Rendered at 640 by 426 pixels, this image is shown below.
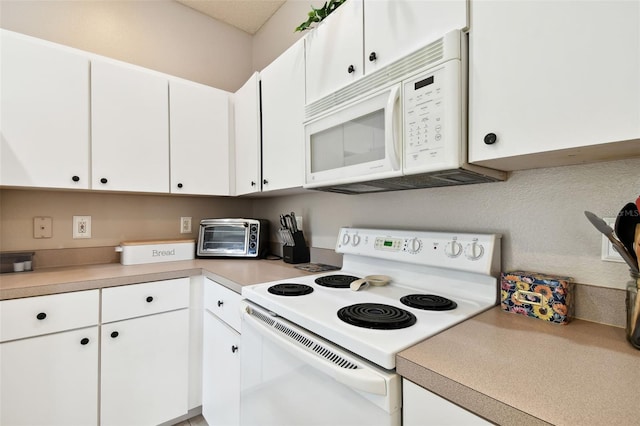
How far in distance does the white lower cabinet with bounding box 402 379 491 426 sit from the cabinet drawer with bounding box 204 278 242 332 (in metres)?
0.89

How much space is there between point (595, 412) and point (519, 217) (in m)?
Answer: 0.69

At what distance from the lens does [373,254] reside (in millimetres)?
1387

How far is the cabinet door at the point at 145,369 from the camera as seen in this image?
147 centimetres

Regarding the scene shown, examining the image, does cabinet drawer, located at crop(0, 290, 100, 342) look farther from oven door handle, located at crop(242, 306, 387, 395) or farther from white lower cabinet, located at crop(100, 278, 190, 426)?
oven door handle, located at crop(242, 306, 387, 395)

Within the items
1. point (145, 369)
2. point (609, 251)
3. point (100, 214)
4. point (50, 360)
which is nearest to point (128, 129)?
point (100, 214)

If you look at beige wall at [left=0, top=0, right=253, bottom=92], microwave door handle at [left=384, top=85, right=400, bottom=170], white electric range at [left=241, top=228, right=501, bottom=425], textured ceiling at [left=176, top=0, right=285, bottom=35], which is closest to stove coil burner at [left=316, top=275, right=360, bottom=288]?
white electric range at [left=241, top=228, right=501, bottom=425]

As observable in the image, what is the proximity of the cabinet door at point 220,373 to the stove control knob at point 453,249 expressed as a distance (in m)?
0.99

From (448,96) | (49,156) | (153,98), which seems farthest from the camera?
(153,98)

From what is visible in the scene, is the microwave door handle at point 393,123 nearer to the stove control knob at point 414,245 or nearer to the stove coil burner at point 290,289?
the stove control knob at point 414,245

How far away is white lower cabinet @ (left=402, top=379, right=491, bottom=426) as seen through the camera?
552mm

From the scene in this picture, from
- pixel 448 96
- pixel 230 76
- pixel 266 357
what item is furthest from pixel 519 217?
pixel 230 76

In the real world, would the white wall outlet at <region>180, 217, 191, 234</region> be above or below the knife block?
→ above

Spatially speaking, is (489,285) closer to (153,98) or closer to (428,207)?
(428,207)

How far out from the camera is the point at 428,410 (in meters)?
0.60
